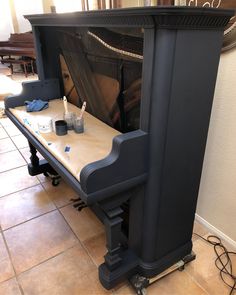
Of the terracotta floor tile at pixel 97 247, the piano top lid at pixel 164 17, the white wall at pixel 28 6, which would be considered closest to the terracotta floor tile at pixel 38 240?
the terracotta floor tile at pixel 97 247

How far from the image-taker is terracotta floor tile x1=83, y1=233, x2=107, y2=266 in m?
1.57

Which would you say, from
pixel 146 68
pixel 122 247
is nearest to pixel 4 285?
pixel 122 247

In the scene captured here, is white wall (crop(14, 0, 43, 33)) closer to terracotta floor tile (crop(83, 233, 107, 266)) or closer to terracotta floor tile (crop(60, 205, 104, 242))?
terracotta floor tile (crop(60, 205, 104, 242))

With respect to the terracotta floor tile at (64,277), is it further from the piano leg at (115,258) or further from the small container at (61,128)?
the small container at (61,128)

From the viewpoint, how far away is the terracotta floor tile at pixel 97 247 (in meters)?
1.57

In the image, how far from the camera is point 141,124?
1.05m

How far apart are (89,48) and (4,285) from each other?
1.46 meters

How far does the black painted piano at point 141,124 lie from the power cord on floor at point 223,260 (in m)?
0.21

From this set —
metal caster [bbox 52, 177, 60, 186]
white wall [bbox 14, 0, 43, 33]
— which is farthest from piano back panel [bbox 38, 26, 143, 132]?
white wall [bbox 14, 0, 43, 33]

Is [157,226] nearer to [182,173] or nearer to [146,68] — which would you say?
[182,173]

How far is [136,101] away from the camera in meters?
1.33

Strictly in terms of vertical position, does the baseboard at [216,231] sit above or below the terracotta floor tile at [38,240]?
above

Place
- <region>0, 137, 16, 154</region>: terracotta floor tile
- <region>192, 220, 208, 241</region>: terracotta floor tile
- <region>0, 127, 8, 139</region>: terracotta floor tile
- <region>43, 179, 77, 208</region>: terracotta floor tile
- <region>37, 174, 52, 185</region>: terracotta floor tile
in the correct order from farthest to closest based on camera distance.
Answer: <region>0, 127, 8, 139</region>: terracotta floor tile, <region>0, 137, 16, 154</region>: terracotta floor tile, <region>37, 174, 52, 185</region>: terracotta floor tile, <region>43, 179, 77, 208</region>: terracotta floor tile, <region>192, 220, 208, 241</region>: terracotta floor tile

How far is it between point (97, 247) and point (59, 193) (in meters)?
0.70
